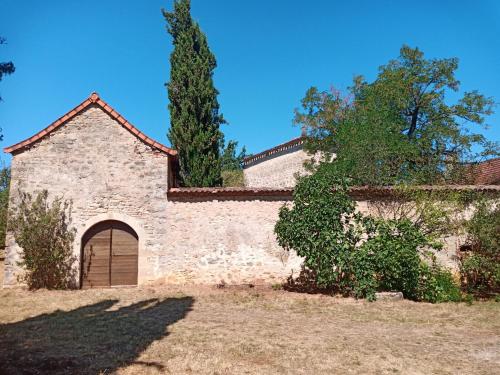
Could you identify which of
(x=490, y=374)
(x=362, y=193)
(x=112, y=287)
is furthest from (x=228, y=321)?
(x=362, y=193)

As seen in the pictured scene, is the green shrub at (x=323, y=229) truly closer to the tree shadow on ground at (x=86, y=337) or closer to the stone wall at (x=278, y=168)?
the tree shadow on ground at (x=86, y=337)

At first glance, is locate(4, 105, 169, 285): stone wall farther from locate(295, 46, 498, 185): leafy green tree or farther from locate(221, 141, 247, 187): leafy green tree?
locate(221, 141, 247, 187): leafy green tree

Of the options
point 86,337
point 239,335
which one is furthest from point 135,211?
point 239,335

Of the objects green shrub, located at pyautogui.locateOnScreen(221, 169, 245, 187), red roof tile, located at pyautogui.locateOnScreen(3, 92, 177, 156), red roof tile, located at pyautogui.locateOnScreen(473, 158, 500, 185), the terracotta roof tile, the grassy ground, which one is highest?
green shrub, located at pyautogui.locateOnScreen(221, 169, 245, 187)

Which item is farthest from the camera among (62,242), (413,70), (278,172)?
(278,172)

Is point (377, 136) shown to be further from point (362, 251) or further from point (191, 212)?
point (191, 212)

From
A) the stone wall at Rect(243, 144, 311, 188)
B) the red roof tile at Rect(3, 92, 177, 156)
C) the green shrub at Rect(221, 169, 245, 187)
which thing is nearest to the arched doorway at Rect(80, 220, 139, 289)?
the red roof tile at Rect(3, 92, 177, 156)

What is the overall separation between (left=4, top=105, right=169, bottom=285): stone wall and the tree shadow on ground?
292cm

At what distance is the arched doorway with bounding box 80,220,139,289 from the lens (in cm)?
1120

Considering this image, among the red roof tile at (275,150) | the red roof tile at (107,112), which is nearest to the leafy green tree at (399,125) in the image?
the red roof tile at (275,150)

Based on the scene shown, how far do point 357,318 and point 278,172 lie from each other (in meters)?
14.8

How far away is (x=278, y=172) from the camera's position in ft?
72.5

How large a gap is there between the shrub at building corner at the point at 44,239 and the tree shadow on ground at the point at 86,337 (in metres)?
2.70

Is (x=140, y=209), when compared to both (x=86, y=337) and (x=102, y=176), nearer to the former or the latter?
(x=102, y=176)
